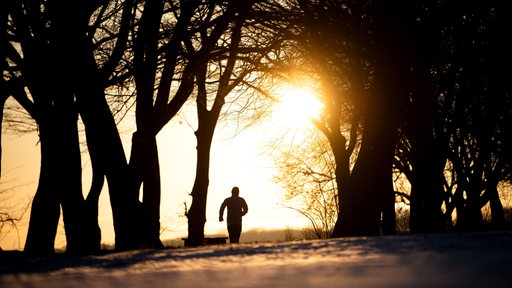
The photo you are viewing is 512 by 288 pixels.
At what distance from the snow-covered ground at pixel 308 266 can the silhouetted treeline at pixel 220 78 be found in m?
6.34

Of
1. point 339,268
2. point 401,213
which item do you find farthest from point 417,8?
point 401,213

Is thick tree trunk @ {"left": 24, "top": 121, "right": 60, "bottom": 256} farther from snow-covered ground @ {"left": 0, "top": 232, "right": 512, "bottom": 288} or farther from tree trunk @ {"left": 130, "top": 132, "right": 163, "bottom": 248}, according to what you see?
snow-covered ground @ {"left": 0, "top": 232, "right": 512, "bottom": 288}

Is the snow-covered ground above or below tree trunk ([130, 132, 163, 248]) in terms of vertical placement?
below

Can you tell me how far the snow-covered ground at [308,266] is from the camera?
5.55 m

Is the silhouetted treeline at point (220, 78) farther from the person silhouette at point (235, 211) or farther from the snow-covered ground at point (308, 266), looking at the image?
the snow-covered ground at point (308, 266)

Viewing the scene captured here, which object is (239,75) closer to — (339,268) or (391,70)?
(391,70)

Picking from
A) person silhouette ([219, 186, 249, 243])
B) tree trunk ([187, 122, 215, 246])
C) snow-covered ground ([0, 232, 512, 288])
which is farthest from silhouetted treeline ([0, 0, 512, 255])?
snow-covered ground ([0, 232, 512, 288])

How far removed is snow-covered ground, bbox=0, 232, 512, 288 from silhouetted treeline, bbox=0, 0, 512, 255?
20.8 ft

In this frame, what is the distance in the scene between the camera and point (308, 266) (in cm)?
636

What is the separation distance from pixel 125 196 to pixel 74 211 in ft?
5.04

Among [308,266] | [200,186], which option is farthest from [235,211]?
[308,266]

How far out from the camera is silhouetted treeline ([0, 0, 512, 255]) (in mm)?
14812

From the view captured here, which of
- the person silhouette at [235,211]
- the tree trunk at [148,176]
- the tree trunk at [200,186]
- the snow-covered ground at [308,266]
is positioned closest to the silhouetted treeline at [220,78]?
the tree trunk at [148,176]

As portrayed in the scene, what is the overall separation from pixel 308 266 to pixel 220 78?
1407 cm
